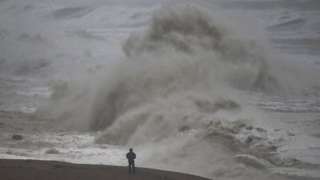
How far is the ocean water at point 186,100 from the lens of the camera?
35.9 feet

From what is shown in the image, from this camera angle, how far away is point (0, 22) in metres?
40.4

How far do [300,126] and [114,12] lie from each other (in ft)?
92.7

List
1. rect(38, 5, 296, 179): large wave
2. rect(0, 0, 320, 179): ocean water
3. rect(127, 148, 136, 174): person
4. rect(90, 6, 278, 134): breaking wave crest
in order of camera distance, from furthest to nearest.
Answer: rect(90, 6, 278, 134): breaking wave crest, rect(38, 5, 296, 179): large wave, rect(0, 0, 320, 179): ocean water, rect(127, 148, 136, 174): person

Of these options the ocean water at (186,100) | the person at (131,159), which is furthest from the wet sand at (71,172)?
the ocean water at (186,100)

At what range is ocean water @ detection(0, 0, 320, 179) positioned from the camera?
431 inches

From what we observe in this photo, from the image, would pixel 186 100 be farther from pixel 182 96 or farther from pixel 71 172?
pixel 71 172

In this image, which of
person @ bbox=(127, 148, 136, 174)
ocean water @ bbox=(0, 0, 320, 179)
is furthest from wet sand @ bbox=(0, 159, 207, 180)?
ocean water @ bbox=(0, 0, 320, 179)

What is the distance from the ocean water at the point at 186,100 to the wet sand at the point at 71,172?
34.1 inches

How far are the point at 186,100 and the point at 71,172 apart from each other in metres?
5.77

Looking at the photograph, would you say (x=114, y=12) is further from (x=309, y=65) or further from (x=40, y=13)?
(x=309, y=65)

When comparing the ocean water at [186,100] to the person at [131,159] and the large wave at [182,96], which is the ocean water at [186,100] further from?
the person at [131,159]

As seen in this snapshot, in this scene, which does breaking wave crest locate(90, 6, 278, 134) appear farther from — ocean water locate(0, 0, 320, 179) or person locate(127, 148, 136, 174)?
person locate(127, 148, 136, 174)

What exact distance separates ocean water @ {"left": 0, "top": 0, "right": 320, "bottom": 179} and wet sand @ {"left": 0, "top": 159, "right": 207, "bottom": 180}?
0.87m

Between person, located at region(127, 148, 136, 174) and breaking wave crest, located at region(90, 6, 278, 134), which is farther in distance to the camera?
breaking wave crest, located at region(90, 6, 278, 134)
